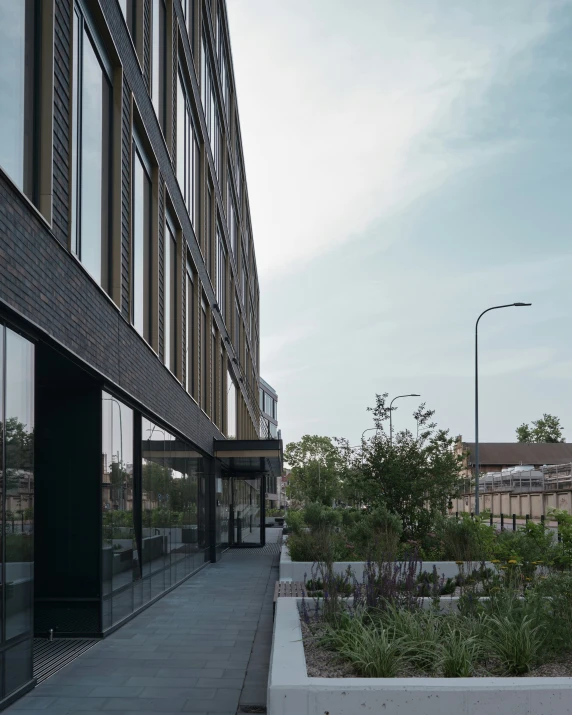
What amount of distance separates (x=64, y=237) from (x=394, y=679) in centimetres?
621

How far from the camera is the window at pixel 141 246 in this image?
1423cm

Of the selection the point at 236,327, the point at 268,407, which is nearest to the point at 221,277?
the point at 236,327

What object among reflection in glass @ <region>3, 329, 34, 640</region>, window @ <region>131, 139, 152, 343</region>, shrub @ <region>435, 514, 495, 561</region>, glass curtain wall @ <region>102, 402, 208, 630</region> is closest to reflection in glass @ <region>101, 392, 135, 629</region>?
glass curtain wall @ <region>102, 402, 208, 630</region>

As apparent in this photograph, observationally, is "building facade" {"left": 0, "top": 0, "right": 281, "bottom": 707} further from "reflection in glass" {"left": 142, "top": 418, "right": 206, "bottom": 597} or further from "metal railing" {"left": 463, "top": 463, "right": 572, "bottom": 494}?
"metal railing" {"left": 463, "top": 463, "right": 572, "bottom": 494}

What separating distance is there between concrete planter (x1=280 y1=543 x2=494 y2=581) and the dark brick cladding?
150 inches

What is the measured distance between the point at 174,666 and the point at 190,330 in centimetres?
1258

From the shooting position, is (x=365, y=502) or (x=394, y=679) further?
(x=365, y=502)

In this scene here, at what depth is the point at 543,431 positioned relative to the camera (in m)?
135

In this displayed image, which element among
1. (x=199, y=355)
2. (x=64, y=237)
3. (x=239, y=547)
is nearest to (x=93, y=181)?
(x=64, y=237)

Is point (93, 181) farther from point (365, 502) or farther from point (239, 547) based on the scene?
point (239, 547)

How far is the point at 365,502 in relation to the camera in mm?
22438

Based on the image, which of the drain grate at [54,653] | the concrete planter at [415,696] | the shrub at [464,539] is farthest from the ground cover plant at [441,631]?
the shrub at [464,539]

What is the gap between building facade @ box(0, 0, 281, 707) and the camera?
27.2ft

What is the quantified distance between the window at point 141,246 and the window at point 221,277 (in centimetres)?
1316
